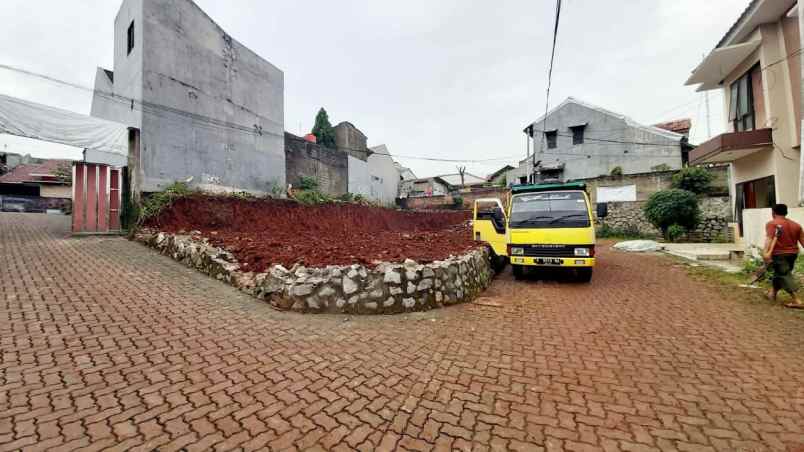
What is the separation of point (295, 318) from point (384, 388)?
2.39m

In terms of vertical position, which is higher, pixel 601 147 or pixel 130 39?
pixel 130 39

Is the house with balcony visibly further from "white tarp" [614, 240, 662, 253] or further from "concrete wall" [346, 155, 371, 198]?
"concrete wall" [346, 155, 371, 198]

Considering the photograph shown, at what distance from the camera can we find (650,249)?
1254cm

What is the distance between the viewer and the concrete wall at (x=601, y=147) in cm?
2228

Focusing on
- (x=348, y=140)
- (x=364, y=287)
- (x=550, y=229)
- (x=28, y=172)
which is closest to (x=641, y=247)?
(x=550, y=229)

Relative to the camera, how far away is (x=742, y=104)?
11203 mm

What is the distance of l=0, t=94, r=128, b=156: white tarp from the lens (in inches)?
329

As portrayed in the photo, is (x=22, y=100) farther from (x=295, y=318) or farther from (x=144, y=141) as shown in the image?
(x=295, y=318)

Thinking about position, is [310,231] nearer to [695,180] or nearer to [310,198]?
[310,198]

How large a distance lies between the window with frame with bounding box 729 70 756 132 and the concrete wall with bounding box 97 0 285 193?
19617 mm

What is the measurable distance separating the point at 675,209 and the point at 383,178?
22.0 metres

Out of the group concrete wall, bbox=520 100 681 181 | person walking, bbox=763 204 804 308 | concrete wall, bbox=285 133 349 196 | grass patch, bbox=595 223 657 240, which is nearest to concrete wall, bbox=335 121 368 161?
concrete wall, bbox=285 133 349 196

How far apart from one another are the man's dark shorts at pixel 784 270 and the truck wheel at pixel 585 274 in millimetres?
2848

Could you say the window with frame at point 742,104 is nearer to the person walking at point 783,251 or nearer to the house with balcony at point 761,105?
the house with balcony at point 761,105
